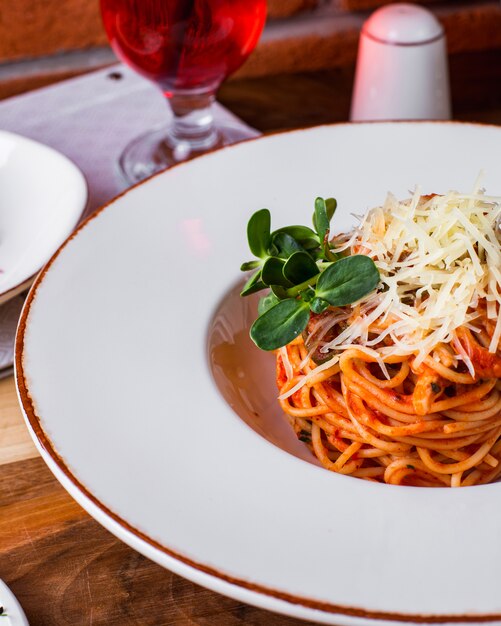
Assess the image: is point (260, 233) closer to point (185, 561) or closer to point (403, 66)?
point (185, 561)

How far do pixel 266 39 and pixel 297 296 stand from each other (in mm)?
1462

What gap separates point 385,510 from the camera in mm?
916

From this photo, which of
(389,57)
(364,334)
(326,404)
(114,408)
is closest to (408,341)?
(364,334)

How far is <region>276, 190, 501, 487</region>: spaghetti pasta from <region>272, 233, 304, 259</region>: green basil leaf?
0.06m

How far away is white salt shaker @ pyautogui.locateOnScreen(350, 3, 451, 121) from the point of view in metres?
1.82

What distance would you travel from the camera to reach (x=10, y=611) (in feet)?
3.03

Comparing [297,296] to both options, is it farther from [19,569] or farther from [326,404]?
[19,569]

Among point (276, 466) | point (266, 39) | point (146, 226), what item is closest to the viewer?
point (276, 466)

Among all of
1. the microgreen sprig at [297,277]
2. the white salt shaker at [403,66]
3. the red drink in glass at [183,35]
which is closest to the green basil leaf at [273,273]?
the microgreen sprig at [297,277]

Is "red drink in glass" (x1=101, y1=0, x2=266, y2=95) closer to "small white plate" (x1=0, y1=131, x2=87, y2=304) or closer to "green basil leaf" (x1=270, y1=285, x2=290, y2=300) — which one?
"small white plate" (x1=0, y1=131, x2=87, y2=304)

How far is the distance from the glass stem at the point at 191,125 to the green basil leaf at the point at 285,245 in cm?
68

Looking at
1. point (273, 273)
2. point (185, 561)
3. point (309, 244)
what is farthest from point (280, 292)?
point (185, 561)

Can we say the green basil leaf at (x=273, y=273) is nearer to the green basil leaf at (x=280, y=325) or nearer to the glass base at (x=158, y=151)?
the green basil leaf at (x=280, y=325)

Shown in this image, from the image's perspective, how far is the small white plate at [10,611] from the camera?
0.91 metres
